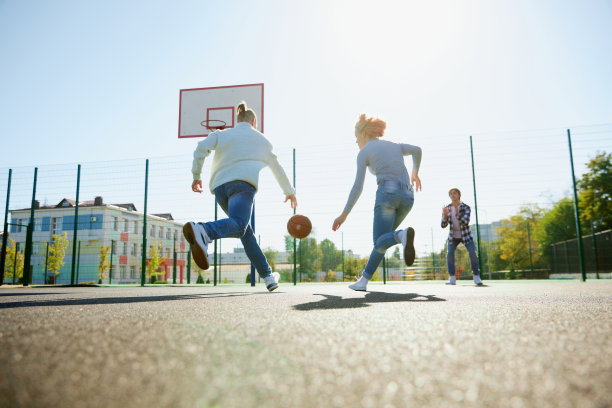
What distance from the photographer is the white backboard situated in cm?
1002

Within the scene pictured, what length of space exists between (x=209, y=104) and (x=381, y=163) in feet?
24.3

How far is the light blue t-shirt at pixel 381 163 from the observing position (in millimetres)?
3999

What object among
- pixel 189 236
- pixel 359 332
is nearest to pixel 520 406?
pixel 359 332

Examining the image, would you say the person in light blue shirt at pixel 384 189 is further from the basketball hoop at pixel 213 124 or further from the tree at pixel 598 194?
the tree at pixel 598 194

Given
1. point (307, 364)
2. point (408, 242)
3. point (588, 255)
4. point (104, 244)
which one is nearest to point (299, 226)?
point (408, 242)

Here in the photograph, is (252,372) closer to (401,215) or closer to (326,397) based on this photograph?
(326,397)

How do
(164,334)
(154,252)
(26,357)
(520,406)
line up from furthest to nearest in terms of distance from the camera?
1. (154,252)
2. (164,334)
3. (26,357)
4. (520,406)

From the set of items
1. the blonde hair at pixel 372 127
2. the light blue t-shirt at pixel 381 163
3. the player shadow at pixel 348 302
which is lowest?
the player shadow at pixel 348 302

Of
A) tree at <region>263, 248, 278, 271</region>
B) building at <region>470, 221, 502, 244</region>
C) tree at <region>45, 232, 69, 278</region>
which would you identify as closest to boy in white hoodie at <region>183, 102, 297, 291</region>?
building at <region>470, 221, 502, 244</region>

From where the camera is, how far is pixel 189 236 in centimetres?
319

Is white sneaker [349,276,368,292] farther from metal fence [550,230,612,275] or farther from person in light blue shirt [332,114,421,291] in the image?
metal fence [550,230,612,275]

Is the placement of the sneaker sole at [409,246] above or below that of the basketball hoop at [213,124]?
below

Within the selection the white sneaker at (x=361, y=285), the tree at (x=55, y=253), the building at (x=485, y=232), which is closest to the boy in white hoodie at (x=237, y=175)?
the white sneaker at (x=361, y=285)

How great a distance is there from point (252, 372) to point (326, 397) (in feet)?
0.65
